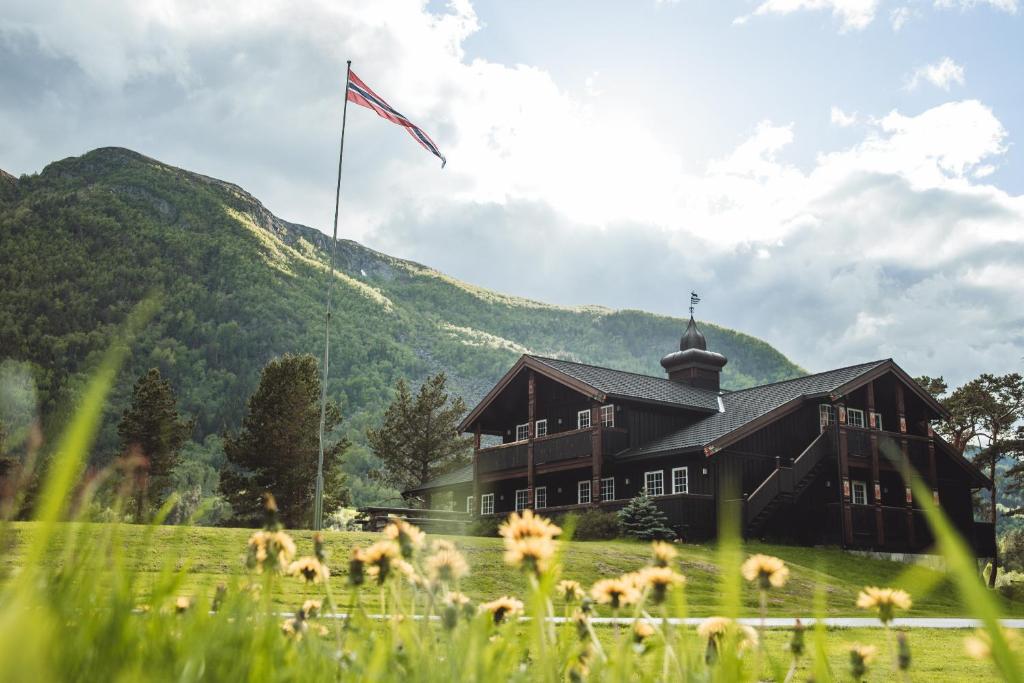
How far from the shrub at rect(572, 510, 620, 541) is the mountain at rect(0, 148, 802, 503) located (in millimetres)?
40776

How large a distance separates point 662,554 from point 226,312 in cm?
12139

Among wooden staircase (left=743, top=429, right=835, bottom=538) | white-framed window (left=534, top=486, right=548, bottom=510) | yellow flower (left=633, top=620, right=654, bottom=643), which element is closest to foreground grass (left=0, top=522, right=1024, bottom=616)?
wooden staircase (left=743, top=429, right=835, bottom=538)

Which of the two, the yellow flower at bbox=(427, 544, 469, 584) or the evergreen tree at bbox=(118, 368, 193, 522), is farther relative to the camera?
the evergreen tree at bbox=(118, 368, 193, 522)

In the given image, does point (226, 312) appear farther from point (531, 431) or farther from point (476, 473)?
point (531, 431)

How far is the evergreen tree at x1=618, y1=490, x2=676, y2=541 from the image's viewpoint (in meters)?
25.1

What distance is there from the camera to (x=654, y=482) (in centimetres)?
2962

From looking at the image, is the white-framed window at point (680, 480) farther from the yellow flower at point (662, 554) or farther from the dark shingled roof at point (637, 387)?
the yellow flower at point (662, 554)

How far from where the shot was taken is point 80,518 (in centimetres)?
166

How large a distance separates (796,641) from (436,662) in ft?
2.92

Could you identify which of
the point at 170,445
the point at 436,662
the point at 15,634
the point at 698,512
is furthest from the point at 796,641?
the point at 170,445

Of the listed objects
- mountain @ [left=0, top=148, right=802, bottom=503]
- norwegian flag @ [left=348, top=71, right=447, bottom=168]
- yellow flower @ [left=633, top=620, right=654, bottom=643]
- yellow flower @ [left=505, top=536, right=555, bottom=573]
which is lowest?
yellow flower @ [left=633, top=620, right=654, bottom=643]

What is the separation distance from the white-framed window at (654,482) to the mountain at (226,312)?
4067 centimetres

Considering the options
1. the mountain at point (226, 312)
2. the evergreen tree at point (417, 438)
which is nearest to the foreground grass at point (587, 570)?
the evergreen tree at point (417, 438)

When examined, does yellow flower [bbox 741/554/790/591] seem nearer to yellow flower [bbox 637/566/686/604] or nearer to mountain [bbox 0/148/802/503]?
yellow flower [bbox 637/566/686/604]
